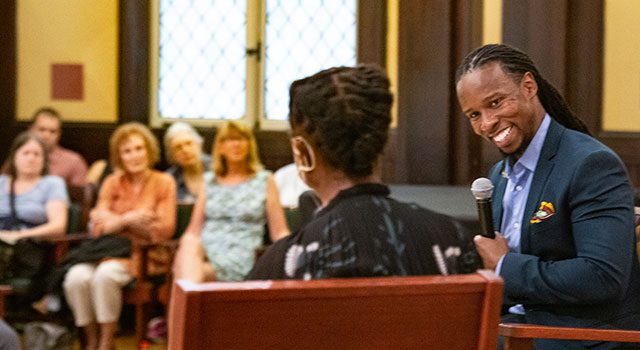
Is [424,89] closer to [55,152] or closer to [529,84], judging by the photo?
[55,152]

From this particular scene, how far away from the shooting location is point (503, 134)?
6.27 feet

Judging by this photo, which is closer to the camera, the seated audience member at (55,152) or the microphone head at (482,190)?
the microphone head at (482,190)

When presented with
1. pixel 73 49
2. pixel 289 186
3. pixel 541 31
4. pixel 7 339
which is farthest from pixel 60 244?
pixel 541 31

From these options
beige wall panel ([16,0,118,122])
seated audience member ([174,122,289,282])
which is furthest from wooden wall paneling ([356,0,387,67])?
beige wall panel ([16,0,118,122])

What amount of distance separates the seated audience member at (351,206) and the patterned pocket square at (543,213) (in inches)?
14.3

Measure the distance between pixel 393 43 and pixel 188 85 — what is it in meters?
1.90

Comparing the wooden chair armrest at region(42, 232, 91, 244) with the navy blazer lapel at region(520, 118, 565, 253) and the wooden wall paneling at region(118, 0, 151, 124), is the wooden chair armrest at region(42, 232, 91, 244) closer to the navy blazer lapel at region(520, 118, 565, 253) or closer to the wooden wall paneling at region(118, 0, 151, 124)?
the wooden wall paneling at region(118, 0, 151, 124)

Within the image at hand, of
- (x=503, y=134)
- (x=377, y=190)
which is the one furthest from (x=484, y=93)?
(x=377, y=190)

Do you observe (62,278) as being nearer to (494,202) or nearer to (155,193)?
(155,193)

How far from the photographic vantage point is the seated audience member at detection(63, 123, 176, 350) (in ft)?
15.2

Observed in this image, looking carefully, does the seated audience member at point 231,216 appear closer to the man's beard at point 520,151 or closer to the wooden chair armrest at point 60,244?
the wooden chair armrest at point 60,244

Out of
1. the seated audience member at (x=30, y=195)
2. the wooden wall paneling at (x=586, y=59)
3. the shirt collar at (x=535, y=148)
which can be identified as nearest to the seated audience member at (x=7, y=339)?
the shirt collar at (x=535, y=148)

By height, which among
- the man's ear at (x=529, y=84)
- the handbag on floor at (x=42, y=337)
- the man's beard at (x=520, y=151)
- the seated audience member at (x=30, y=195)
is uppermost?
the man's ear at (x=529, y=84)

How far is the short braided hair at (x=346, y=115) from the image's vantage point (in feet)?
5.07
